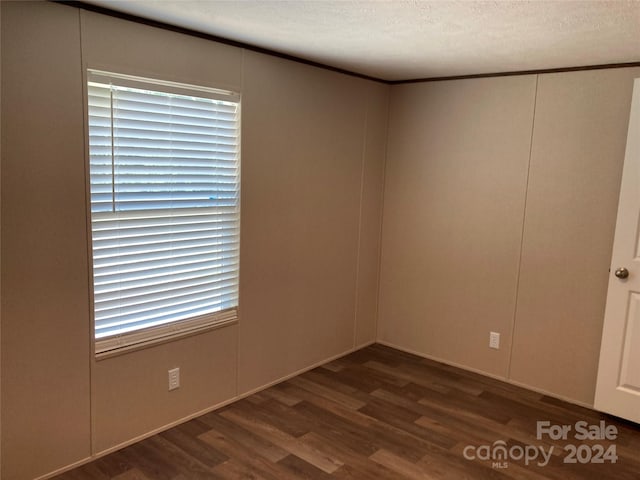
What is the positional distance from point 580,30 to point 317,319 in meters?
2.45

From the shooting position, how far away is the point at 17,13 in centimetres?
215

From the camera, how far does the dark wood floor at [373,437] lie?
2.64 meters

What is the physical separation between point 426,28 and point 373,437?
219 cm

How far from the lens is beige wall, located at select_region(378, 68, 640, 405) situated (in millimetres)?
3299

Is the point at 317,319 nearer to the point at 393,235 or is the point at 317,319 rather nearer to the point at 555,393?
the point at 393,235

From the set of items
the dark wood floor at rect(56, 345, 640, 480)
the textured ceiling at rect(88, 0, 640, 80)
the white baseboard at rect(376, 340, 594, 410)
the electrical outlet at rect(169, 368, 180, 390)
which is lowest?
the dark wood floor at rect(56, 345, 640, 480)

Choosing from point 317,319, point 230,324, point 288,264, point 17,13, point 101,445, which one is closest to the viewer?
point 17,13

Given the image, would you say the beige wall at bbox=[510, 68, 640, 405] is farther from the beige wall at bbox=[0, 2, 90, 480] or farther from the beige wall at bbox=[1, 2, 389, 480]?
the beige wall at bbox=[0, 2, 90, 480]

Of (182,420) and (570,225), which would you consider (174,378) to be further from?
(570,225)

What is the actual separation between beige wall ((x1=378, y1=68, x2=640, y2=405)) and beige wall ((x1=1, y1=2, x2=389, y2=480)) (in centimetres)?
28

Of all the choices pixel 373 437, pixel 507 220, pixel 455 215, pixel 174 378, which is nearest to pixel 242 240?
pixel 174 378

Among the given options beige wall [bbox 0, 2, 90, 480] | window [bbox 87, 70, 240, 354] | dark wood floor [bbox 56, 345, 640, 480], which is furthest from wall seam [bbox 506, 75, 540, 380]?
beige wall [bbox 0, 2, 90, 480]

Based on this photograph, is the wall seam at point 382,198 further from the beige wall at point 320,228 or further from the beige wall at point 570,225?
the beige wall at point 570,225

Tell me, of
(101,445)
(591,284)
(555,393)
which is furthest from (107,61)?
(555,393)
